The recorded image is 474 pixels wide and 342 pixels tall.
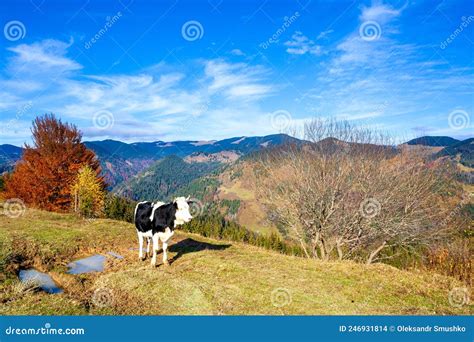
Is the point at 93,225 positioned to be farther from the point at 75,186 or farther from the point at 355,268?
the point at 355,268

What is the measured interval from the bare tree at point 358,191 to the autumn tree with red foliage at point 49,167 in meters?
29.2

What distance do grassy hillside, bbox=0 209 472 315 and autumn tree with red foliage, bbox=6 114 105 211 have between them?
22.7 metres

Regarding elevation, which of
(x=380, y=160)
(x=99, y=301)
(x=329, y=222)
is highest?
(x=380, y=160)

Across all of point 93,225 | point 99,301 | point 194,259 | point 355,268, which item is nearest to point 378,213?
point 355,268

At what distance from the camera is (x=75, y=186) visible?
35781mm

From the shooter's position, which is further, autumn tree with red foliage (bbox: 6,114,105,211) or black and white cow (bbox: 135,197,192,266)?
autumn tree with red foliage (bbox: 6,114,105,211)

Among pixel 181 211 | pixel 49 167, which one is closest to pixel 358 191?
pixel 181 211

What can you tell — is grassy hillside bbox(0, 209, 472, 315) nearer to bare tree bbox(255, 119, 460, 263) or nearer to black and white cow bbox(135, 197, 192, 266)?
black and white cow bbox(135, 197, 192, 266)

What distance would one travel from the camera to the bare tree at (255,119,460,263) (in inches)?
690

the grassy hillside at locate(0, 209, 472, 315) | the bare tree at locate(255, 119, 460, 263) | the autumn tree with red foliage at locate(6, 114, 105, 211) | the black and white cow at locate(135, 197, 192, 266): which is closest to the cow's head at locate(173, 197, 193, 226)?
the black and white cow at locate(135, 197, 192, 266)

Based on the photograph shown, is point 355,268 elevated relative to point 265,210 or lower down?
lower down

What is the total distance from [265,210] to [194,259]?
7746mm

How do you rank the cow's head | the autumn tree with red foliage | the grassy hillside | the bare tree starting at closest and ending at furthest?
the grassy hillside < the cow's head < the bare tree < the autumn tree with red foliage

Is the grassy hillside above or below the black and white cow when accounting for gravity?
below
